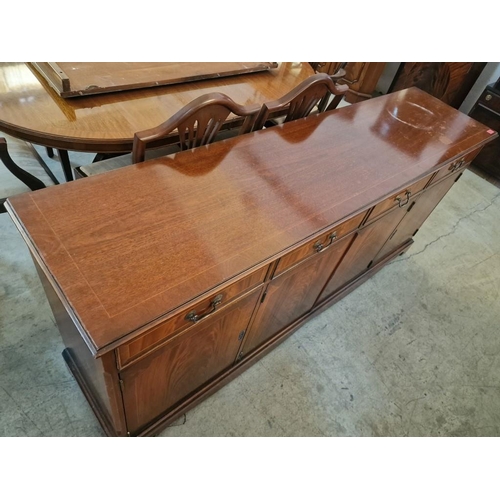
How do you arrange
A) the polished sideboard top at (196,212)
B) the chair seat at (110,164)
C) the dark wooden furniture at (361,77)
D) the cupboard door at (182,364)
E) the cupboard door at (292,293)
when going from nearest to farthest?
1. the polished sideboard top at (196,212)
2. the cupboard door at (182,364)
3. the cupboard door at (292,293)
4. the chair seat at (110,164)
5. the dark wooden furniture at (361,77)

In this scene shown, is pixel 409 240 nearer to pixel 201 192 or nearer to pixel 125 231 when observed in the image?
pixel 201 192

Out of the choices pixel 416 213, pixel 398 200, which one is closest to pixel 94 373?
pixel 398 200

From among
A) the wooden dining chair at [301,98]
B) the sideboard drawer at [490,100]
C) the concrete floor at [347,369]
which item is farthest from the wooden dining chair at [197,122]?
the sideboard drawer at [490,100]

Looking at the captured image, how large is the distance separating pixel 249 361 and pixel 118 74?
1403mm

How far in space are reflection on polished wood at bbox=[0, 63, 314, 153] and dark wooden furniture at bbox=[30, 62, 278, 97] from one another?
3cm

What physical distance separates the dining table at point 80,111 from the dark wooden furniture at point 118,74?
27 mm

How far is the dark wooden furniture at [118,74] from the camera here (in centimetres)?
145

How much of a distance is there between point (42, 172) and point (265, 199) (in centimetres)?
105

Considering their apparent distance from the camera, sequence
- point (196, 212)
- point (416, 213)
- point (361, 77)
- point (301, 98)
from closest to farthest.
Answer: point (196, 212) < point (301, 98) < point (416, 213) < point (361, 77)

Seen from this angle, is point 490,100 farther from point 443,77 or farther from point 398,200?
point 398,200

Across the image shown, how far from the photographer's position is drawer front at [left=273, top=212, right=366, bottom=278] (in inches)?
40.5

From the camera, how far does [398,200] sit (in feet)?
4.55

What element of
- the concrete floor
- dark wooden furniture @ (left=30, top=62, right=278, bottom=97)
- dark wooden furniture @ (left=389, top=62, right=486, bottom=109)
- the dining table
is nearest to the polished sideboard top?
the dining table

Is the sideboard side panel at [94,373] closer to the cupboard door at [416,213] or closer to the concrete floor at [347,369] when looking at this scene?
the concrete floor at [347,369]
